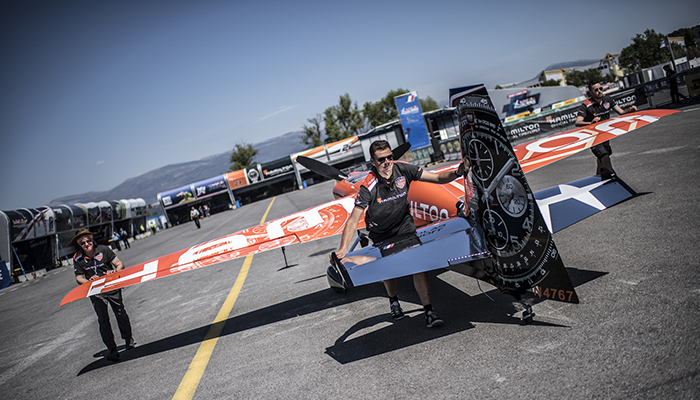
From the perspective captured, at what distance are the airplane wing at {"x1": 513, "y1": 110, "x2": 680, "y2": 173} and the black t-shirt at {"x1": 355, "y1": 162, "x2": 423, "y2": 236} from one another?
217 centimetres

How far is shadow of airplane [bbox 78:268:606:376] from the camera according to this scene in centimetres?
403

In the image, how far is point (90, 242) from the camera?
5.94 metres

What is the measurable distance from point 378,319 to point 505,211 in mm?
2208

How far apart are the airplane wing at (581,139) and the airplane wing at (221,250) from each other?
285cm

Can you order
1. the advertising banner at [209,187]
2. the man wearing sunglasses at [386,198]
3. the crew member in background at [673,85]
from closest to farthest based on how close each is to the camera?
1. the man wearing sunglasses at [386,198]
2. the crew member in background at [673,85]
3. the advertising banner at [209,187]

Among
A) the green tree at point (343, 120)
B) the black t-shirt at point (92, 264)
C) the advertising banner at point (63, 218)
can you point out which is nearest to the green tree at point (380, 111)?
the green tree at point (343, 120)

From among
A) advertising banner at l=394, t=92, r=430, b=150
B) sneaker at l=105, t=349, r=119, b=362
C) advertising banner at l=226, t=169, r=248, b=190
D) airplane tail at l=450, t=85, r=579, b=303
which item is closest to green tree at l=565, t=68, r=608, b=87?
advertising banner at l=394, t=92, r=430, b=150

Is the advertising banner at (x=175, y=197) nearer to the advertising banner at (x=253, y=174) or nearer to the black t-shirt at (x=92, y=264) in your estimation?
the advertising banner at (x=253, y=174)

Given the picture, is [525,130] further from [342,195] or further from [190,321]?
[190,321]

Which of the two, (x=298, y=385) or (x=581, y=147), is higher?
(x=581, y=147)

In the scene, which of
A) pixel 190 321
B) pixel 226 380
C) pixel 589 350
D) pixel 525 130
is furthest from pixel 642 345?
pixel 525 130

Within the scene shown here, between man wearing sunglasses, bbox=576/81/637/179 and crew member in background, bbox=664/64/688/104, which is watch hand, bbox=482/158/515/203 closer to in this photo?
man wearing sunglasses, bbox=576/81/637/179

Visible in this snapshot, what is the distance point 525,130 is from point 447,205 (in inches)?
890

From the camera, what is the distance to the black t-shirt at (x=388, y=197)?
4453 millimetres
